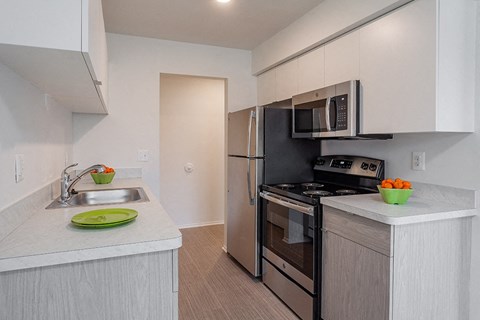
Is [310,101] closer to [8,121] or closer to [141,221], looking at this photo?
[141,221]

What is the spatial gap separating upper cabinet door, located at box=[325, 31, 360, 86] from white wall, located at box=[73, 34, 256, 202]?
1.46 metres

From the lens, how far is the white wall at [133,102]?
2.97m

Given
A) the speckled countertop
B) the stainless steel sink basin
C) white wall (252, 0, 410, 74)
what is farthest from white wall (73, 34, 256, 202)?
the speckled countertop

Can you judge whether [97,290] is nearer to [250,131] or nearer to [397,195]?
[397,195]

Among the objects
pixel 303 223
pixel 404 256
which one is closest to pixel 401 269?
pixel 404 256

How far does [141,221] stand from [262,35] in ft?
7.73

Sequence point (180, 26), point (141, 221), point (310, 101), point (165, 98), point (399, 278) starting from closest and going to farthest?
point (141, 221) < point (399, 278) < point (310, 101) < point (180, 26) < point (165, 98)

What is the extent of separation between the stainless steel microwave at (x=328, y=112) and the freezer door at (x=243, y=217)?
0.50 metres

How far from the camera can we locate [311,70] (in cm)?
253

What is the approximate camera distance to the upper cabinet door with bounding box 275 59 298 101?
2779 mm

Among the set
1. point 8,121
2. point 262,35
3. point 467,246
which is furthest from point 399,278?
point 262,35

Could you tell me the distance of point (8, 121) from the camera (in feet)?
3.93

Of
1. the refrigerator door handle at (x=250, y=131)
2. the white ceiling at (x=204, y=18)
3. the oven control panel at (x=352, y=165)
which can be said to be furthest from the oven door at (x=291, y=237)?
the white ceiling at (x=204, y=18)

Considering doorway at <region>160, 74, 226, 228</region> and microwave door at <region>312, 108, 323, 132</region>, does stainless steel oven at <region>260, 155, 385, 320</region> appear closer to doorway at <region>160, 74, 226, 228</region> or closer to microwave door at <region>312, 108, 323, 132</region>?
microwave door at <region>312, 108, 323, 132</region>
